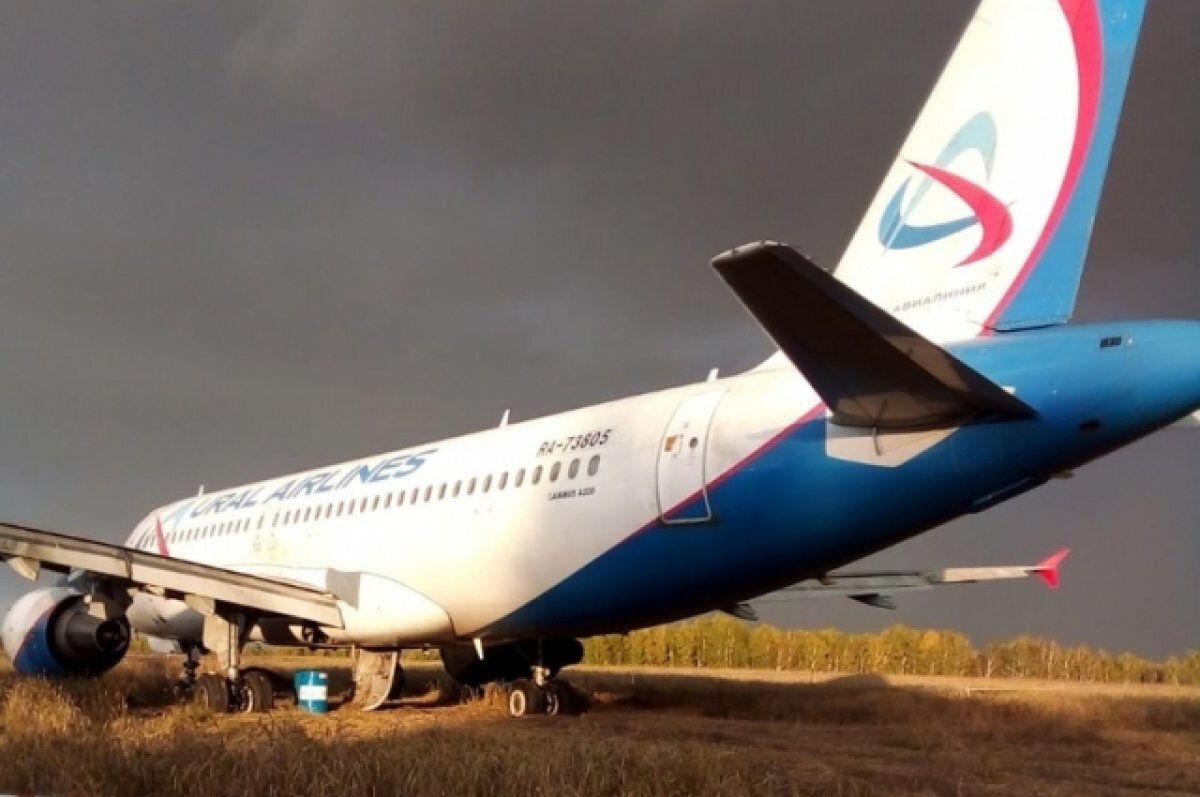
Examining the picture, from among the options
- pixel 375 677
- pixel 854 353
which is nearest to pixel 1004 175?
pixel 854 353

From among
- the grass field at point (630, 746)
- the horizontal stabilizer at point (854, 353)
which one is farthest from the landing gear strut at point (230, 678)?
the horizontal stabilizer at point (854, 353)

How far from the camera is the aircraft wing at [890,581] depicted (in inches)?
586

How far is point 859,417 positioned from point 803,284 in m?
2.15

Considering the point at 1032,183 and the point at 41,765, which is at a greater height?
the point at 1032,183

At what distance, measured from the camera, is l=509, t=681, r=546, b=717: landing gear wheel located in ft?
43.5

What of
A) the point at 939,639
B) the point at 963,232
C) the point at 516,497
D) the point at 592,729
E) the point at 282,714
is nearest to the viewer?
the point at 963,232

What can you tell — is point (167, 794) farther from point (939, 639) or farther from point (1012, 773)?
point (939, 639)

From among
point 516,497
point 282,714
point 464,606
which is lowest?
point 282,714

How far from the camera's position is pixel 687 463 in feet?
34.1

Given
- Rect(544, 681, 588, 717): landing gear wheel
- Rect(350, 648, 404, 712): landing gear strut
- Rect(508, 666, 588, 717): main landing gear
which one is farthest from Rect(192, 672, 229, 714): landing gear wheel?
Rect(544, 681, 588, 717): landing gear wheel

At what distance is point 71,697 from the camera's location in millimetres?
12414

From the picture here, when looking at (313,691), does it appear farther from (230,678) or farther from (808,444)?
(808,444)

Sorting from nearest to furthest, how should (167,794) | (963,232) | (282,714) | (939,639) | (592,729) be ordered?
(167,794), (963,232), (592,729), (282,714), (939,639)

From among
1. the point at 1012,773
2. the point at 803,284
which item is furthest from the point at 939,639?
the point at 803,284
